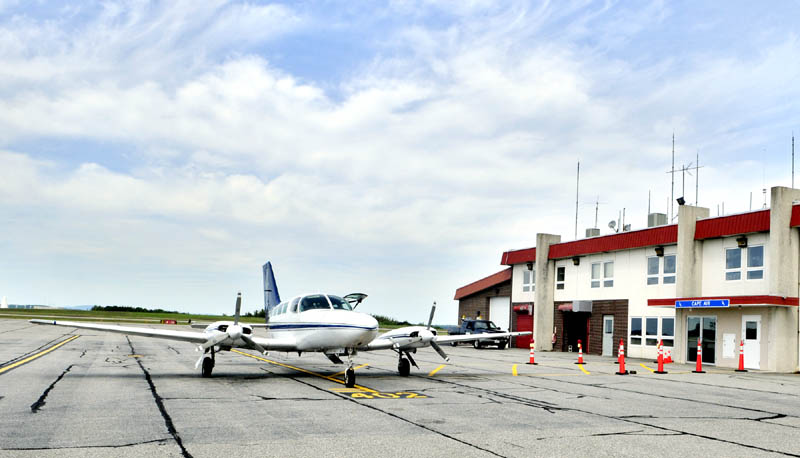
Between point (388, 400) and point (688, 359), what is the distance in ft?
73.4

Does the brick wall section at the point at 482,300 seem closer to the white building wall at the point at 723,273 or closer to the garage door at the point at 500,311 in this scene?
the garage door at the point at 500,311

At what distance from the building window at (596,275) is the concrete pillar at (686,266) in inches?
276

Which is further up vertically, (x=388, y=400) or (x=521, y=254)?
(x=521, y=254)

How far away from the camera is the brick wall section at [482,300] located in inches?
1890

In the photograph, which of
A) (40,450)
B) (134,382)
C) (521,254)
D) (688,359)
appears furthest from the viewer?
(521,254)

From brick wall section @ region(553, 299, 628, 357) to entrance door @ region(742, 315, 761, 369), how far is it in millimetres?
7577

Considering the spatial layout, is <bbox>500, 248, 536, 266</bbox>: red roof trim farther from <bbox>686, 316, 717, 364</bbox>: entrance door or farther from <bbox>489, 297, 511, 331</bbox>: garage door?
<bbox>686, 316, 717, 364</bbox>: entrance door

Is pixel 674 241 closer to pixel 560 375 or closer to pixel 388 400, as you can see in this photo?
pixel 560 375

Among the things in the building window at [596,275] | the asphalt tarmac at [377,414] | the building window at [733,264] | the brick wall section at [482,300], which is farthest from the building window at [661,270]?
the brick wall section at [482,300]

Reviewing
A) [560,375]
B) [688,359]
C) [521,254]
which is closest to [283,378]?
[560,375]

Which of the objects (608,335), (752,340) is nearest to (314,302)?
(752,340)

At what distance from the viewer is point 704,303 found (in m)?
29.0

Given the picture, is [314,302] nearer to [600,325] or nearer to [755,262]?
[755,262]

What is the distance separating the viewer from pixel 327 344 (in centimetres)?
1788
